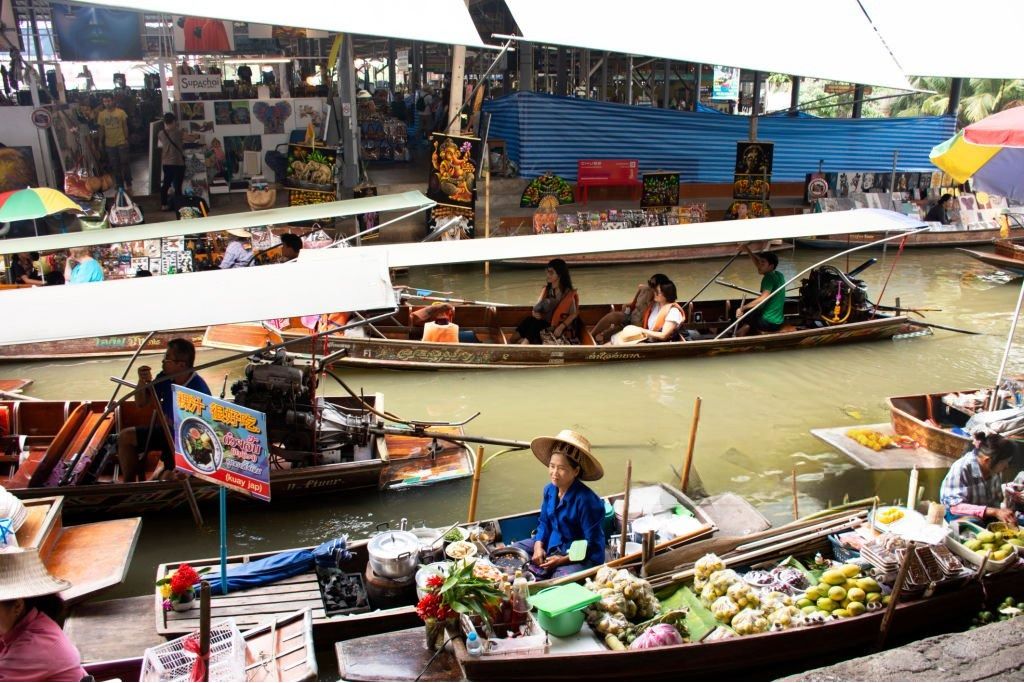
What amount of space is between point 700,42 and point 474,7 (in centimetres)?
1037

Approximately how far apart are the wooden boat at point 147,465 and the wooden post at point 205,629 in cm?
276

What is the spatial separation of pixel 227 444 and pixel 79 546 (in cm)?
130

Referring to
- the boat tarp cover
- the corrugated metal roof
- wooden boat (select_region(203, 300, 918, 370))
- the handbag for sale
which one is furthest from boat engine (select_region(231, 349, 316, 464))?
the corrugated metal roof

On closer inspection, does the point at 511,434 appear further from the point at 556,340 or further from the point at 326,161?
the point at 326,161

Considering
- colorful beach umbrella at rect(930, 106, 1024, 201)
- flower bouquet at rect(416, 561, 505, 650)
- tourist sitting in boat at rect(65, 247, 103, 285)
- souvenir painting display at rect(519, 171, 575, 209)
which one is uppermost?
colorful beach umbrella at rect(930, 106, 1024, 201)

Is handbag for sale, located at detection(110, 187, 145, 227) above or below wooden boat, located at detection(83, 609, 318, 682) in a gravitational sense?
above

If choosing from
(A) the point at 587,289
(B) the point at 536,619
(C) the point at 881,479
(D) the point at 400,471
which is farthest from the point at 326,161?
(B) the point at 536,619

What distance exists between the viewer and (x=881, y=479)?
307 inches

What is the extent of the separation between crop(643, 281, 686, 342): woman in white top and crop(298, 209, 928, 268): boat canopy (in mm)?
632

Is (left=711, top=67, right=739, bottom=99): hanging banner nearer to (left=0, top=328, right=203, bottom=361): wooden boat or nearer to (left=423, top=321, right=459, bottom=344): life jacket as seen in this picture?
(left=423, top=321, right=459, bottom=344): life jacket

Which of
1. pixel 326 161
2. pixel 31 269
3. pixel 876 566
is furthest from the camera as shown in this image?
pixel 326 161

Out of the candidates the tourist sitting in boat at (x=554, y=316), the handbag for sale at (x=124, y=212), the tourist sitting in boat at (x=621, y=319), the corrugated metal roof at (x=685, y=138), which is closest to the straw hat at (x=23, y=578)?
the tourist sitting in boat at (x=554, y=316)

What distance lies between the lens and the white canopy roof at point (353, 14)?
1068 cm

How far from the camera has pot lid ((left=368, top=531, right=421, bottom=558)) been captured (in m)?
5.19
